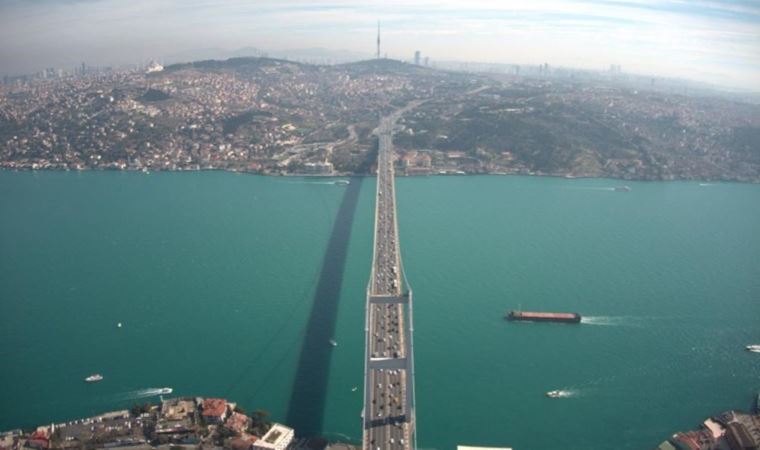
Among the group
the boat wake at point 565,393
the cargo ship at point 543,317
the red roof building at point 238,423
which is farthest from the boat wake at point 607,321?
the red roof building at point 238,423

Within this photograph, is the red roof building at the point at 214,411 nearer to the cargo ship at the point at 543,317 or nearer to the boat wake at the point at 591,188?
the cargo ship at the point at 543,317

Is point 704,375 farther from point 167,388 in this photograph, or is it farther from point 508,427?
point 167,388

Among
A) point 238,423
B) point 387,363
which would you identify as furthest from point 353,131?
point 238,423

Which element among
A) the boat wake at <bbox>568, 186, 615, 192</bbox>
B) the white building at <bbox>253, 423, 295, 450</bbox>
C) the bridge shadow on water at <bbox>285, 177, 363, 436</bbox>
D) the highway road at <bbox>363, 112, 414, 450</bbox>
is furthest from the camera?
Answer: the boat wake at <bbox>568, 186, 615, 192</bbox>

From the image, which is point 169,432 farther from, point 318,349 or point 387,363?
point 387,363

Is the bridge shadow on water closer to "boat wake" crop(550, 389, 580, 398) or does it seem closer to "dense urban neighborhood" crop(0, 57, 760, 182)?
"boat wake" crop(550, 389, 580, 398)

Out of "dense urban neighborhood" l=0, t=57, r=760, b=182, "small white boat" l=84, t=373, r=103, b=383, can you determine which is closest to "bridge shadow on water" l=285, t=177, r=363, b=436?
"small white boat" l=84, t=373, r=103, b=383
